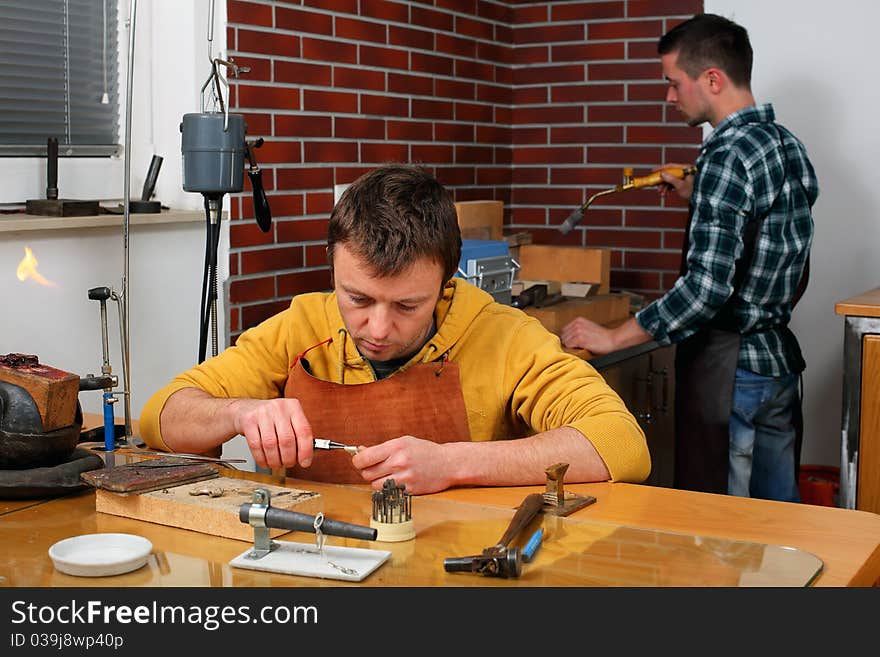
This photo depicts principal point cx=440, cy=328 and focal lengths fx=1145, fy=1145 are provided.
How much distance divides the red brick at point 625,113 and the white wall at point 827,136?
364 mm

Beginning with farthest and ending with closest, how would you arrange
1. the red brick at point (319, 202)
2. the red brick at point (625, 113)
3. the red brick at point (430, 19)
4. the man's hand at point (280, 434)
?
1. the red brick at point (625, 113)
2. the red brick at point (430, 19)
3. the red brick at point (319, 202)
4. the man's hand at point (280, 434)

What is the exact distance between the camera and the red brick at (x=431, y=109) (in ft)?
12.3

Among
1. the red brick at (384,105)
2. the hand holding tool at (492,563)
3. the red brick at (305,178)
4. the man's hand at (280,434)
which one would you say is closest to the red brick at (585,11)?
the red brick at (384,105)

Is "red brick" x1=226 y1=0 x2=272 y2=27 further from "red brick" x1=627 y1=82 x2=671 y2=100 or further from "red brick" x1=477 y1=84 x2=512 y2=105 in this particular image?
"red brick" x1=627 y1=82 x2=671 y2=100

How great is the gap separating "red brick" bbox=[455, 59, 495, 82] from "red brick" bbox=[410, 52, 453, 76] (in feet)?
0.20

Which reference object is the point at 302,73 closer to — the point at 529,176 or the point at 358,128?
the point at 358,128

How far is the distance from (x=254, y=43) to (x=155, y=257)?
2.15ft

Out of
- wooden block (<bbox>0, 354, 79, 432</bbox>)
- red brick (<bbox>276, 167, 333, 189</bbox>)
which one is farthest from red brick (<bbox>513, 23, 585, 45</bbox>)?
wooden block (<bbox>0, 354, 79, 432</bbox>)

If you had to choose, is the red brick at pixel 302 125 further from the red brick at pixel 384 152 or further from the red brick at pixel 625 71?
the red brick at pixel 625 71

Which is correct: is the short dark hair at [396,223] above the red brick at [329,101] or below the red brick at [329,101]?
below

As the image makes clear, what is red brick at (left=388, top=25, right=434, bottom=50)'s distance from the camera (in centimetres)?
361

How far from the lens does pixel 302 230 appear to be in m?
3.29

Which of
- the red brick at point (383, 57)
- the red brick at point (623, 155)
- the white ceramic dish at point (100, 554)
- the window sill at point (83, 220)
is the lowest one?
the white ceramic dish at point (100, 554)

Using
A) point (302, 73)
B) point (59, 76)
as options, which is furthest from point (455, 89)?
point (59, 76)
